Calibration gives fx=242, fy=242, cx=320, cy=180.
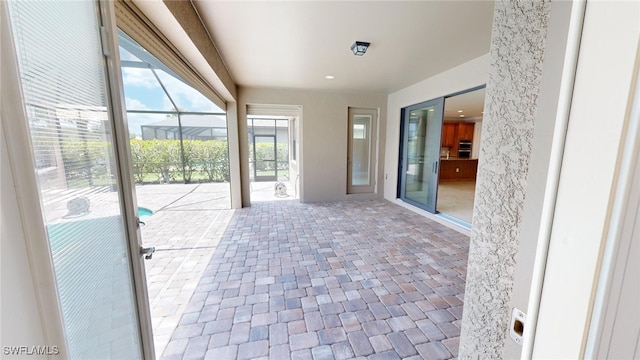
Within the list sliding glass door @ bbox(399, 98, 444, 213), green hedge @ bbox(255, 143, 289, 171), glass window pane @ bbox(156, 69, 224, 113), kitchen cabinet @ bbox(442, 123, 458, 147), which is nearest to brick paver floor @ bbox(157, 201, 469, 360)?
sliding glass door @ bbox(399, 98, 444, 213)

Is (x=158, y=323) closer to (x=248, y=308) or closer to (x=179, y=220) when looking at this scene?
(x=248, y=308)

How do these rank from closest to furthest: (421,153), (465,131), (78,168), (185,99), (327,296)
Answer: (78,168), (327,296), (421,153), (185,99), (465,131)

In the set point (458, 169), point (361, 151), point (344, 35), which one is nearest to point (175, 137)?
point (361, 151)

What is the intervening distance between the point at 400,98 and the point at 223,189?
5.23m

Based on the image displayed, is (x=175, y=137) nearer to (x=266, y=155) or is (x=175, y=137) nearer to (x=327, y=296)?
(x=266, y=155)

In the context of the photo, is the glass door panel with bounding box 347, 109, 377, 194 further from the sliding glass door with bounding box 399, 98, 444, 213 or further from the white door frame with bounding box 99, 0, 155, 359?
the white door frame with bounding box 99, 0, 155, 359

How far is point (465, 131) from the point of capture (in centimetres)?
981

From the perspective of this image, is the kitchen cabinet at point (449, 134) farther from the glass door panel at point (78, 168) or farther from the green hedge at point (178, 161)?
the glass door panel at point (78, 168)

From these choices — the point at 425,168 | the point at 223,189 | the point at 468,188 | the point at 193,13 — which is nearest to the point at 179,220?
the point at 223,189

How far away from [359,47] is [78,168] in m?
2.87

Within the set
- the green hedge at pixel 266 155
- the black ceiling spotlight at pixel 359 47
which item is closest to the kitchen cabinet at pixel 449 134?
the green hedge at pixel 266 155

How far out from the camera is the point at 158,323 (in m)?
1.90

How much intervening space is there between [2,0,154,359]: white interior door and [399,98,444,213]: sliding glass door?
14.7 ft

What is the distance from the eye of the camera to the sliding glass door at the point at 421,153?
175 inches
